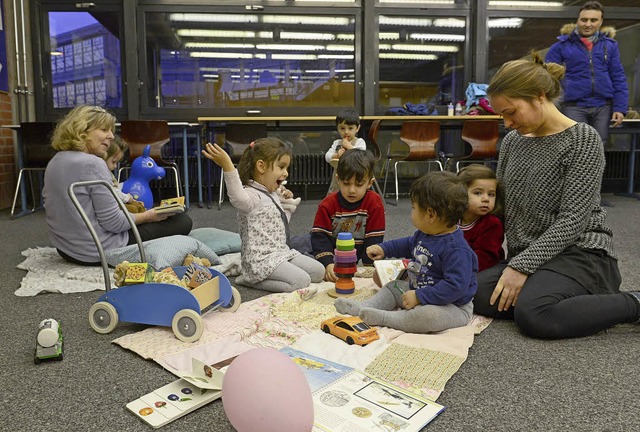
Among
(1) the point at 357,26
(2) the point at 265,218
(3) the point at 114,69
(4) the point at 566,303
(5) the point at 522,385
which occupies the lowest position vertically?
(5) the point at 522,385

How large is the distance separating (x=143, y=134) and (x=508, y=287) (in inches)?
157

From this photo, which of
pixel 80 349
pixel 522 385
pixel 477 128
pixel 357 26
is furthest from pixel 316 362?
pixel 357 26

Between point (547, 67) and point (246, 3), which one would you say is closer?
point (547, 67)

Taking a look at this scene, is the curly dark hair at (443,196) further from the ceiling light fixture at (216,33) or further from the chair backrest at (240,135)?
the ceiling light fixture at (216,33)

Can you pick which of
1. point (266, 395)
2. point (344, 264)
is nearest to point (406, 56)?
point (344, 264)

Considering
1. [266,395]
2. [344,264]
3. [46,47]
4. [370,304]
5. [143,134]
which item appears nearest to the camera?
[266,395]

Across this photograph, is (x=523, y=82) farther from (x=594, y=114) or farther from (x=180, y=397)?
(x=594, y=114)

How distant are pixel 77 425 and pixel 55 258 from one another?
196cm

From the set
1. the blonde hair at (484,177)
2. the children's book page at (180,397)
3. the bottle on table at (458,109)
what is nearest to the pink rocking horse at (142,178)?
the blonde hair at (484,177)

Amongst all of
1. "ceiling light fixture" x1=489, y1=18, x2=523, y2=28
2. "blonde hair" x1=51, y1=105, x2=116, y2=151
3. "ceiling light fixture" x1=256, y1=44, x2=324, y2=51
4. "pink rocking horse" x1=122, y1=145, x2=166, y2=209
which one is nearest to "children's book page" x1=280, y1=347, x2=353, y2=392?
"blonde hair" x1=51, y1=105, x2=116, y2=151

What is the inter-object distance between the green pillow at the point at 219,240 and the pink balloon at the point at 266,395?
209cm

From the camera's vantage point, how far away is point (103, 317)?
6.07 ft

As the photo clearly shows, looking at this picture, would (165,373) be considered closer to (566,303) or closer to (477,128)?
(566,303)

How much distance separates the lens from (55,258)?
9.81ft
